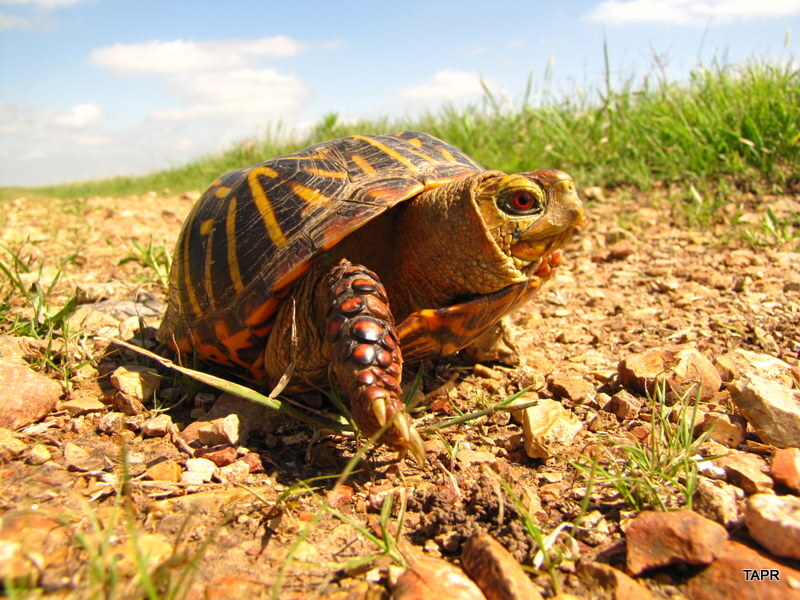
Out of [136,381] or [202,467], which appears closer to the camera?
[202,467]

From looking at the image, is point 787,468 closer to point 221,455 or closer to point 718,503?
point 718,503

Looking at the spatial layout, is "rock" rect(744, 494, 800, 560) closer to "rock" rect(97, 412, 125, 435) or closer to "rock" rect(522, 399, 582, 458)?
"rock" rect(522, 399, 582, 458)

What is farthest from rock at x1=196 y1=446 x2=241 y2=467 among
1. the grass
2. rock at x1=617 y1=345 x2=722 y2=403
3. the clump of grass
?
the grass

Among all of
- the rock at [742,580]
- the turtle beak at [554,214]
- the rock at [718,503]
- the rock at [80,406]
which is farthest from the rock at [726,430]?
the rock at [80,406]

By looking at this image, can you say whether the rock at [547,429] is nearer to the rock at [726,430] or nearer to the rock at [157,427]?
the rock at [726,430]

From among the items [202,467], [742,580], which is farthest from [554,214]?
[202,467]

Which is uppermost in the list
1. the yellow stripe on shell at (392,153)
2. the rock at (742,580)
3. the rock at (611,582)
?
the yellow stripe on shell at (392,153)
